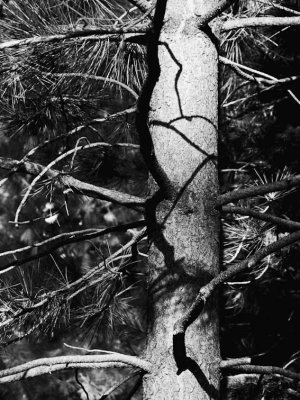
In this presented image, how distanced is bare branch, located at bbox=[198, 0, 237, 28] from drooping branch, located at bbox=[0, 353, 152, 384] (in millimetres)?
995

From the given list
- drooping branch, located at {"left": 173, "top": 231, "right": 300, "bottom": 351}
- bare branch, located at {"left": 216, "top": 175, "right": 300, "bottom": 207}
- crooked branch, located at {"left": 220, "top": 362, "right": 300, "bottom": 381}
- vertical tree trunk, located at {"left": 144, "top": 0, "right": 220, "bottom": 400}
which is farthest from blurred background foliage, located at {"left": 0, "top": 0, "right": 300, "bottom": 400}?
drooping branch, located at {"left": 173, "top": 231, "right": 300, "bottom": 351}

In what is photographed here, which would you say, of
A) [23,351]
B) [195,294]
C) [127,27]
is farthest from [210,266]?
[23,351]

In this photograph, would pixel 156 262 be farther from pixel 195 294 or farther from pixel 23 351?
pixel 23 351

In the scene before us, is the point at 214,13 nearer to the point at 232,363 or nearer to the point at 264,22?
the point at 264,22

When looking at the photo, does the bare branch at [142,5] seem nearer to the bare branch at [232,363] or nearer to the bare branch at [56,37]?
the bare branch at [56,37]

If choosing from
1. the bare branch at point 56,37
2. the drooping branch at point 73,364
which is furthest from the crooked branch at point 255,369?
the bare branch at point 56,37

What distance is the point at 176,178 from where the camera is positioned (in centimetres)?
213

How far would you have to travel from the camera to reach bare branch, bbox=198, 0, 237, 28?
2033 mm

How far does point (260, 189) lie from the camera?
1972 millimetres

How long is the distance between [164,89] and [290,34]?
71.7 inches

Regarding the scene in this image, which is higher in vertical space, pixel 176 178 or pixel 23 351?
pixel 176 178

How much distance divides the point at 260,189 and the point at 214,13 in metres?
0.54

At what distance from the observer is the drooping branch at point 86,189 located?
7.14 feet

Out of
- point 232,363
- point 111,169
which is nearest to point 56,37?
point 232,363
